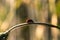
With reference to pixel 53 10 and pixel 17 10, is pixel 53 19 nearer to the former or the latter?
pixel 53 10

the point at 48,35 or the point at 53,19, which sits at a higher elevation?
the point at 53,19

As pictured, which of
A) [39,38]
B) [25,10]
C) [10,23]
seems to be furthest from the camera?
[25,10]

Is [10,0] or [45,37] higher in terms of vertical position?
[10,0]

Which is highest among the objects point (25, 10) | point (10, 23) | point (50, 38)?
point (25, 10)

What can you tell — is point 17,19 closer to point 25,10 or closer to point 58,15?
point 25,10

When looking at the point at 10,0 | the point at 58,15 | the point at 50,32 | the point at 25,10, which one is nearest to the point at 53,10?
the point at 58,15

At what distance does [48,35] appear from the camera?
147 cm

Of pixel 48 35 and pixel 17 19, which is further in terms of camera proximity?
pixel 17 19

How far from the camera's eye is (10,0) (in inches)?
65.9

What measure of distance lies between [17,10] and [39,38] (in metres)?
0.37

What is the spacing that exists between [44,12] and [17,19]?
269mm

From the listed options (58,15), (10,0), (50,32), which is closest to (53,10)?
(58,15)

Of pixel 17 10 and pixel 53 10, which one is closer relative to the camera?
pixel 53 10

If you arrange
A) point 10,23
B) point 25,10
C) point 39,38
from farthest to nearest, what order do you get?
point 25,10
point 10,23
point 39,38
